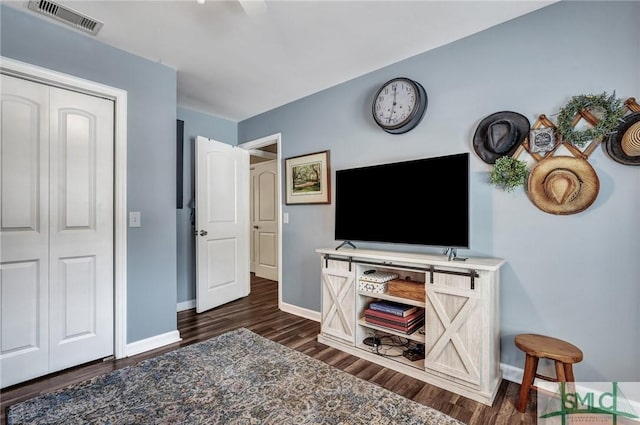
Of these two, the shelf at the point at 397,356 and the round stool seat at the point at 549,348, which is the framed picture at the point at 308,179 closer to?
the shelf at the point at 397,356

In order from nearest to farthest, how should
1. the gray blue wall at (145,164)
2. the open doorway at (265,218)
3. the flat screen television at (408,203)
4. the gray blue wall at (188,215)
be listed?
the flat screen television at (408,203) → the gray blue wall at (145,164) → the gray blue wall at (188,215) → the open doorway at (265,218)

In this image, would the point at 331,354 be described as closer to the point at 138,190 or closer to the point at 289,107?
the point at 138,190

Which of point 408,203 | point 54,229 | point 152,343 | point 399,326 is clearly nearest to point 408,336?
point 399,326

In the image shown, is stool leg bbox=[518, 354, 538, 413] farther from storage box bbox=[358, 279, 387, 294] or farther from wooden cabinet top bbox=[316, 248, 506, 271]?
storage box bbox=[358, 279, 387, 294]

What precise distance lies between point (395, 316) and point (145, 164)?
2.41 metres

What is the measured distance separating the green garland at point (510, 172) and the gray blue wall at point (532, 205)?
3.6 inches

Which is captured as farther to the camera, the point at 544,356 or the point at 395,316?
the point at 395,316

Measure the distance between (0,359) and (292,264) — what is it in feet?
7.82

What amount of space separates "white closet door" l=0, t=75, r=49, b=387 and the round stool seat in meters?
A: 3.18

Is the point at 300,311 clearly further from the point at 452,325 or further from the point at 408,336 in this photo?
the point at 452,325

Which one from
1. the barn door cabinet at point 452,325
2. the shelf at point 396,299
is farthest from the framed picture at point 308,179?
the shelf at point 396,299

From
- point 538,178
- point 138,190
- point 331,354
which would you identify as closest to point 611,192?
point 538,178

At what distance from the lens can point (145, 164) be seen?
2.52 metres

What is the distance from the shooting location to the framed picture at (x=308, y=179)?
3143mm
